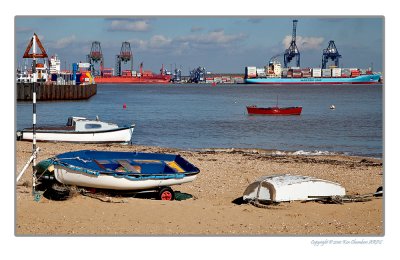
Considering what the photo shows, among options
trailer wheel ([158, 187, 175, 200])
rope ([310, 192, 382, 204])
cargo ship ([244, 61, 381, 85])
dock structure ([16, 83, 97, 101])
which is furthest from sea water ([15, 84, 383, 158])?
rope ([310, 192, 382, 204])

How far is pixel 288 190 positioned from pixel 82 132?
9790mm

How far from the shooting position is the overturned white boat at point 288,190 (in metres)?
9.22

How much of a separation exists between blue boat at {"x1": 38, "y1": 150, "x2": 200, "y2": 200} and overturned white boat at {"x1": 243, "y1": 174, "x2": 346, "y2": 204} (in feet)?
3.41

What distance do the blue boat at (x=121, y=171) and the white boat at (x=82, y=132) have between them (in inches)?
293

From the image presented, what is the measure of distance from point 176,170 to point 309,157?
770 centimetres

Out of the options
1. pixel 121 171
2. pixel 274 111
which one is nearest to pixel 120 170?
pixel 121 171

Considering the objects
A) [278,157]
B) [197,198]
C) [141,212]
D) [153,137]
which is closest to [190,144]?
[153,137]

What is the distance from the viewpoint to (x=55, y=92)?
844 inches

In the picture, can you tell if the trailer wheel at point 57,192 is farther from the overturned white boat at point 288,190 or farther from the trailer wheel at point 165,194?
the overturned white boat at point 288,190

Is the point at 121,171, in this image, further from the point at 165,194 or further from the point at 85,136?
the point at 85,136

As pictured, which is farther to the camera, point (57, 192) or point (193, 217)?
point (57, 192)

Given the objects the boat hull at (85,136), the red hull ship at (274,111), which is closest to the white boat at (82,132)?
the boat hull at (85,136)

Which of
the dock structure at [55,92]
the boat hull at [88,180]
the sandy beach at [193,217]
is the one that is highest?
the dock structure at [55,92]
